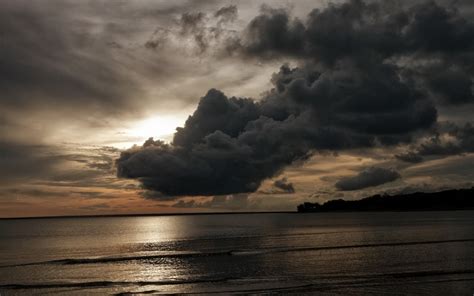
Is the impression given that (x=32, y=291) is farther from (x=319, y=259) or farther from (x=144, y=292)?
(x=319, y=259)

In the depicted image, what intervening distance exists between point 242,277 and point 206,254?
36118 millimetres

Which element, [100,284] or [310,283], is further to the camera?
[100,284]

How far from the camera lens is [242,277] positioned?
200 ft

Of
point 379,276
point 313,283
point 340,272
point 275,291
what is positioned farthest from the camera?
point 340,272

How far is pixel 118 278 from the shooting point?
63.3m

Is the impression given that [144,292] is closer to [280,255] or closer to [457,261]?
[280,255]

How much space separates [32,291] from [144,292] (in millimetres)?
13772

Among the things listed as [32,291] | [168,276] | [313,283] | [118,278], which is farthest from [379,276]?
[32,291]

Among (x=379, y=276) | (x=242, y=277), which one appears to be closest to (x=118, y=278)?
(x=242, y=277)

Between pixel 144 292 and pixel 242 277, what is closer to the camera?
pixel 144 292

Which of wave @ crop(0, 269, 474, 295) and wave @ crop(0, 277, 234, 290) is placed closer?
wave @ crop(0, 269, 474, 295)

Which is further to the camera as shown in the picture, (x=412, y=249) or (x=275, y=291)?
(x=412, y=249)

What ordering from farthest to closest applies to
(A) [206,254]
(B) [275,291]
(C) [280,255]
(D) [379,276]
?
(A) [206,254] → (C) [280,255] → (D) [379,276] → (B) [275,291]

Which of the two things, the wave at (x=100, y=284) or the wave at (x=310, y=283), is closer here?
the wave at (x=310, y=283)
